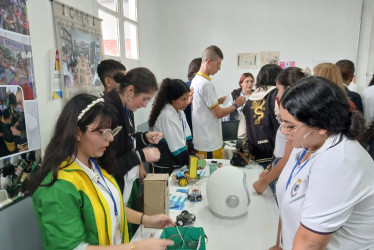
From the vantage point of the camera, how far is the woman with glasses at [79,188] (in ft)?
2.76

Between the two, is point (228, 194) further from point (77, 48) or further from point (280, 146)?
point (77, 48)

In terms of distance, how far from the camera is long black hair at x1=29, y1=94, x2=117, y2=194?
36.3 inches

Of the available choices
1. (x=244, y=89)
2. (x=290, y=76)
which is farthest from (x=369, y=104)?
(x=244, y=89)

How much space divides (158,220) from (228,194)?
15.6 inches

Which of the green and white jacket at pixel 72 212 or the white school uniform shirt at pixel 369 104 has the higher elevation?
the white school uniform shirt at pixel 369 104

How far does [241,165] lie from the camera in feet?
7.23

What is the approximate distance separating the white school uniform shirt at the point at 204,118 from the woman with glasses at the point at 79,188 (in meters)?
1.56

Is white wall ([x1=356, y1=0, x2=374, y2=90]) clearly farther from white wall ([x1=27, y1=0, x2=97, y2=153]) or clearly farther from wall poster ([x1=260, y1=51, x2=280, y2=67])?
white wall ([x1=27, y1=0, x2=97, y2=153])

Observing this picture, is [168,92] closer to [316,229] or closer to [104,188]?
[104,188]

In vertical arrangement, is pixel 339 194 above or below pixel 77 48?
below

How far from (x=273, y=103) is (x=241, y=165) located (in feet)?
1.97

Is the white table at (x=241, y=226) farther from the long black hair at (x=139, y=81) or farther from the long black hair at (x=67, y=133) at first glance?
the long black hair at (x=139, y=81)

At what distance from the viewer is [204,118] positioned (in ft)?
8.70

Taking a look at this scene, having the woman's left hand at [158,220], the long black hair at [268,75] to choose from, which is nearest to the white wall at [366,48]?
the long black hair at [268,75]
